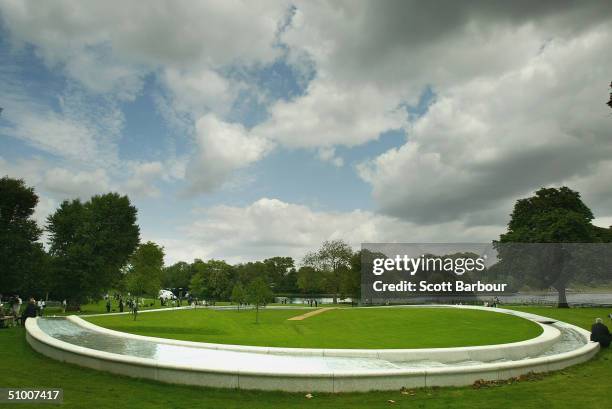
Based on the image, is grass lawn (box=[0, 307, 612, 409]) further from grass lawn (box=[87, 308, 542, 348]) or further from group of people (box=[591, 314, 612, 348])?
grass lawn (box=[87, 308, 542, 348])

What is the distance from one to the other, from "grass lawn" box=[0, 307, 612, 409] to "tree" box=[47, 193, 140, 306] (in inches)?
1753

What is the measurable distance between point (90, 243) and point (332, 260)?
5556cm

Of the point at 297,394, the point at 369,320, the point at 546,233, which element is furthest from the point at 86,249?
the point at 546,233

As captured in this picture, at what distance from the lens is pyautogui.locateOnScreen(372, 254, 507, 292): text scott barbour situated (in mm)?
77062

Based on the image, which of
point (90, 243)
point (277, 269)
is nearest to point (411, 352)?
point (90, 243)

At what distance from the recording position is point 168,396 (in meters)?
11.2

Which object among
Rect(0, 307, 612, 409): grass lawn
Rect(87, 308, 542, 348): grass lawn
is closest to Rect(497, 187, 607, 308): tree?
Rect(87, 308, 542, 348): grass lawn

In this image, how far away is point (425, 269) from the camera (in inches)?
3430

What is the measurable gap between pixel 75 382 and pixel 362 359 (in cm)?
923

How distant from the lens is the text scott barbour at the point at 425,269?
253 feet

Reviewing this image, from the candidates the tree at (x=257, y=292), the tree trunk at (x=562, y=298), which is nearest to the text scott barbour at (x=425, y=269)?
the tree trunk at (x=562, y=298)

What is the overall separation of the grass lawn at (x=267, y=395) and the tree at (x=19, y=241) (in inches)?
1606

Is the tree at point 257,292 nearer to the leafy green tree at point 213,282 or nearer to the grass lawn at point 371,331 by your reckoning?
the grass lawn at point 371,331

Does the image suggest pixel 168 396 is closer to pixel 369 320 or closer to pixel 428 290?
pixel 369 320
